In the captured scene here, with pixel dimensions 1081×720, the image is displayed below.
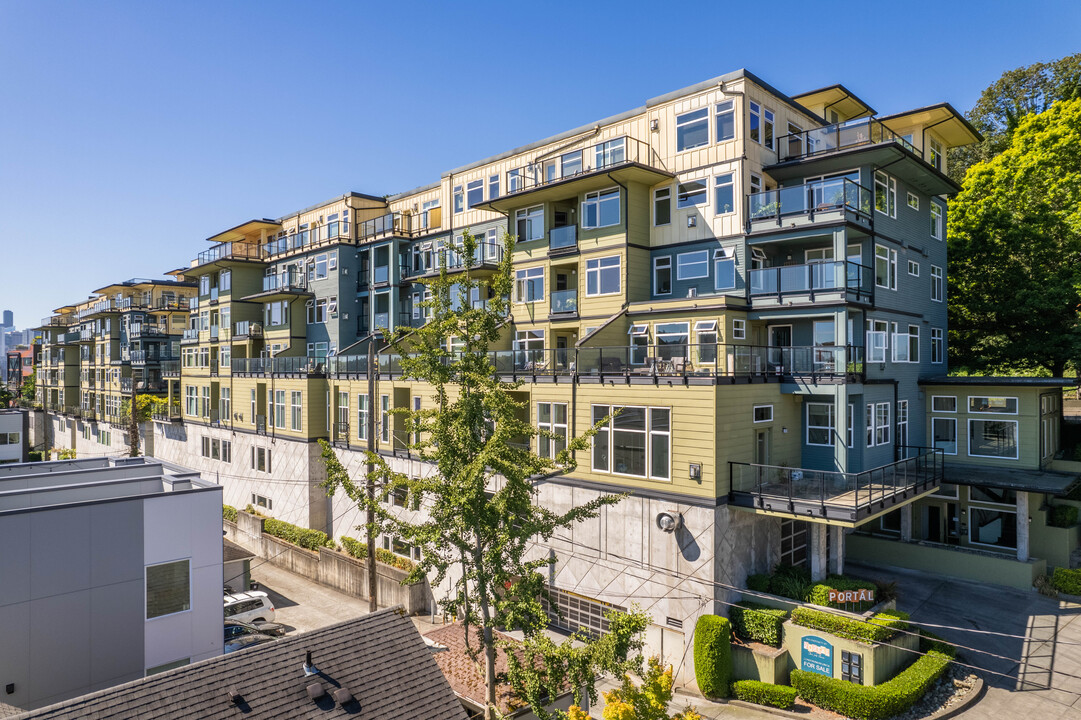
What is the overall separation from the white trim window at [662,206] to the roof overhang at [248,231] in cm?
3069

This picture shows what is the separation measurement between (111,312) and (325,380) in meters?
39.6

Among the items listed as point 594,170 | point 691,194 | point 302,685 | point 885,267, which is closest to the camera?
point 302,685

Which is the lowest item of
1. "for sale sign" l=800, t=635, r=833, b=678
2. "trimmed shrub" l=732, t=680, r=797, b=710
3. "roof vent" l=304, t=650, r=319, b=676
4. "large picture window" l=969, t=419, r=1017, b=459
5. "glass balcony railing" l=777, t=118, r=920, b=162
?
"trimmed shrub" l=732, t=680, r=797, b=710

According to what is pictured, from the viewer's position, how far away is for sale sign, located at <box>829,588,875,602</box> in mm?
17641

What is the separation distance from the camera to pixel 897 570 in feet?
80.1

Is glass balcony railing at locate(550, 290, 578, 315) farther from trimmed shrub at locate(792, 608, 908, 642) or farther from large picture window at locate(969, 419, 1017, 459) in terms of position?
large picture window at locate(969, 419, 1017, 459)

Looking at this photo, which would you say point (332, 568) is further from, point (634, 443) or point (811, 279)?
point (811, 279)

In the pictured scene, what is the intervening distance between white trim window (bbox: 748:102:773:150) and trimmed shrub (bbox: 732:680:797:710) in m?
17.6

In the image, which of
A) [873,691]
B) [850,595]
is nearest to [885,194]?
[850,595]

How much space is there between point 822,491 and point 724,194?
11.3 metres

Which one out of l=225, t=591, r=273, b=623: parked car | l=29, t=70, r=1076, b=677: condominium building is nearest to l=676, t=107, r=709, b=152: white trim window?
l=29, t=70, r=1076, b=677: condominium building

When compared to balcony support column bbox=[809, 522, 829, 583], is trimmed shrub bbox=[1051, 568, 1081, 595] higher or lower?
lower

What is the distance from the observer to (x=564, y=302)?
2673 centimetres

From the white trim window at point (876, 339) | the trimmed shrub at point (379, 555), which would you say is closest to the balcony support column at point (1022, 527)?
the white trim window at point (876, 339)
